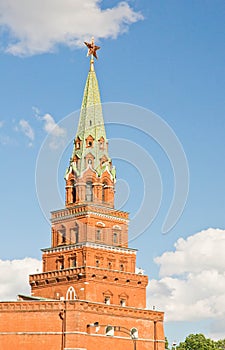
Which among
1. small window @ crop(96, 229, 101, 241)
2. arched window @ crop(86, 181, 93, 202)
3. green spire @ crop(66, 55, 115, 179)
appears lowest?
small window @ crop(96, 229, 101, 241)

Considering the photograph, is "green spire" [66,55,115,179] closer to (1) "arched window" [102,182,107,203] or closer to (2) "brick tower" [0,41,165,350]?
(2) "brick tower" [0,41,165,350]

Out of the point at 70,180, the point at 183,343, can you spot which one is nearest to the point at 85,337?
the point at 70,180

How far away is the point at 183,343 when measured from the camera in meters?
137

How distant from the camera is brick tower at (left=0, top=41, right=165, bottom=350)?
78688 mm

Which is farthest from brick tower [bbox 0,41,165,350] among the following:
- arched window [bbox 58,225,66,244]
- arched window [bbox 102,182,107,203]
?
arched window [bbox 102,182,107,203]

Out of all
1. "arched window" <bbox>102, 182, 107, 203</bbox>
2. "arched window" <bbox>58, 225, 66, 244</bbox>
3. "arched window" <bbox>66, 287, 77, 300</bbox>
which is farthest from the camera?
"arched window" <bbox>102, 182, 107, 203</bbox>

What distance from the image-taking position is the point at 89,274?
83500 millimetres

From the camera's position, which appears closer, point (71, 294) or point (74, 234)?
point (71, 294)

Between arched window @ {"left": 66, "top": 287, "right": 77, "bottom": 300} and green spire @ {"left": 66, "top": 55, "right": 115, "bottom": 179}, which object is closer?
arched window @ {"left": 66, "top": 287, "right": 77, "bottom": 300}

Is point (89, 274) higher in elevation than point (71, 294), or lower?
higher

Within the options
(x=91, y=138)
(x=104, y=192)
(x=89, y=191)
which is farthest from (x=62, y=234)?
(x=91, y=138)

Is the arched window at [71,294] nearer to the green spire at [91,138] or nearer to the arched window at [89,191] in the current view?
the arched window at [89,191]

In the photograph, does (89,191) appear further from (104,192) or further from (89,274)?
(89,274)

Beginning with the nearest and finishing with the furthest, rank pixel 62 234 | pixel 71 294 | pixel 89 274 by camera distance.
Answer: pixel 89 274 → pixel 71 294 → pixel 62 234
